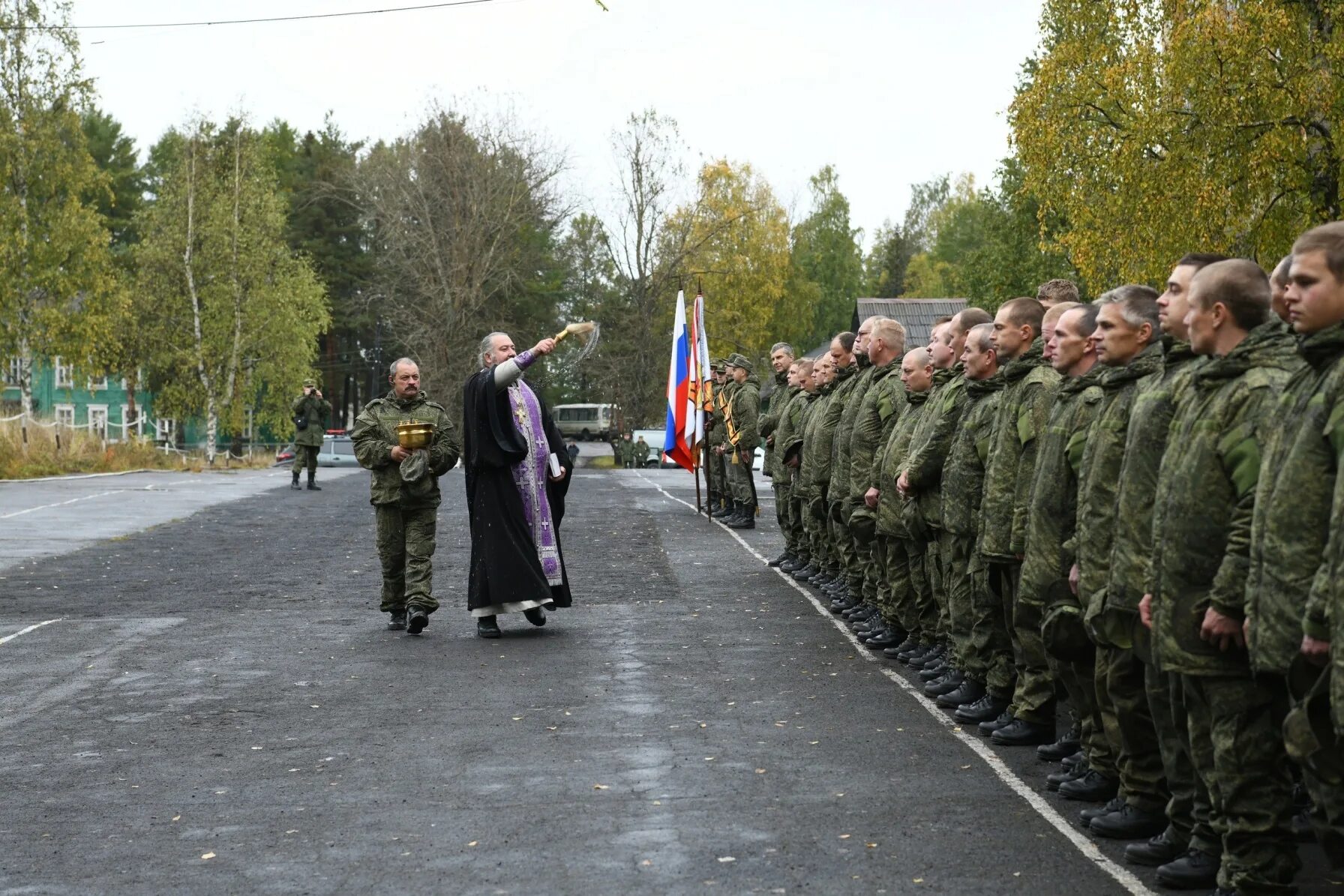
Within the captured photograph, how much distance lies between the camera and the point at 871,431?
12.6m

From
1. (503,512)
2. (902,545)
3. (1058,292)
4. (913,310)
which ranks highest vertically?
(913,310)

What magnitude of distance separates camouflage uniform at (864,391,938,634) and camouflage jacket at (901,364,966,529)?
13.8 inches

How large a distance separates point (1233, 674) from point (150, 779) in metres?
4.75

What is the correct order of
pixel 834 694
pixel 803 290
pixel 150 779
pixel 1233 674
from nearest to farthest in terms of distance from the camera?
pixel 1233 674 < pixel 150 779 < pixel 834 694 < pixel 803 290

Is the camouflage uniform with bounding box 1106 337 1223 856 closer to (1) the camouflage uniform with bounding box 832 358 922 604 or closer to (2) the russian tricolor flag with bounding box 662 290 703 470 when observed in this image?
(1) the camouflage uniform with bounding box 832 358 922 604

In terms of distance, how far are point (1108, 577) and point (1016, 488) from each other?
171cm

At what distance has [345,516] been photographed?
27.1m

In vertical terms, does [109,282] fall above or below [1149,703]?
above

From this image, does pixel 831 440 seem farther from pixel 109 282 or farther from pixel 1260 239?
pixel 109 282

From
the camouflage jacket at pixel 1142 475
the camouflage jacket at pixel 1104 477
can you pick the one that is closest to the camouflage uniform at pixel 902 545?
the camouflage jacket at pixel 1104 477

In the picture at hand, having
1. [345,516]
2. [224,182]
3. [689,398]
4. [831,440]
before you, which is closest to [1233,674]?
[831,440]

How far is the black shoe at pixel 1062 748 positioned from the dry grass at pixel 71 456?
1393 inches

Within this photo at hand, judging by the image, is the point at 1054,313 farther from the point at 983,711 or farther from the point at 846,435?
the point at 846,435

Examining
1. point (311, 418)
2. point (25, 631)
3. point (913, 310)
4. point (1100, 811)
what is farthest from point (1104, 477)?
point (913, 310)
